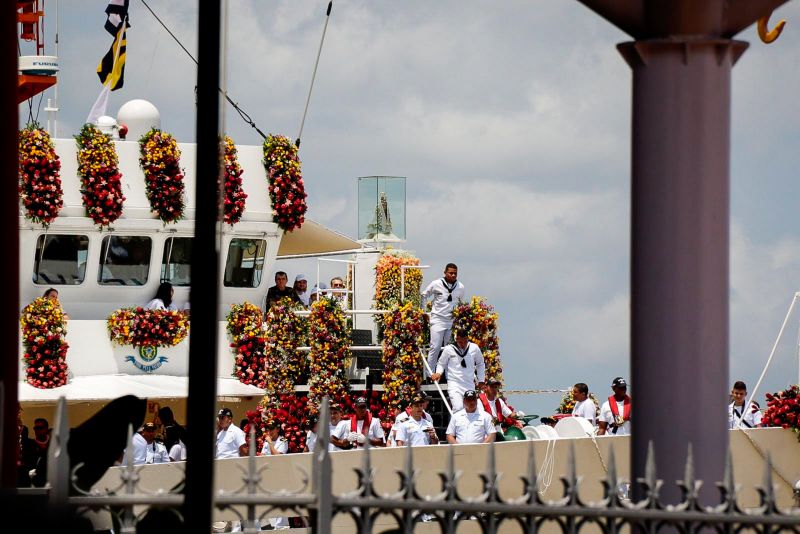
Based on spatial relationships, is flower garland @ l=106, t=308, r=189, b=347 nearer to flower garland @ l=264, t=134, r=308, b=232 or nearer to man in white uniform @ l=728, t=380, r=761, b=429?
flower garland @ l=264, t=134, r=308, b=232

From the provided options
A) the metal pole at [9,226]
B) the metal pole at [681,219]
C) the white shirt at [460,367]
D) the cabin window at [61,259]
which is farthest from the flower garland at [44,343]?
the metal pole at [681,219]

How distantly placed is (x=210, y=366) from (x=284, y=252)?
70.7 ft

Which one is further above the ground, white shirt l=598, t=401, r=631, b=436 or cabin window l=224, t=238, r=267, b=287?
cabin window l=224, t=238, r=267, b=287

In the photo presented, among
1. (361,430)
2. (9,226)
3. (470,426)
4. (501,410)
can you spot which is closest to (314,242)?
(501,410)

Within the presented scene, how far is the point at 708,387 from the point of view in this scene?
634 cm

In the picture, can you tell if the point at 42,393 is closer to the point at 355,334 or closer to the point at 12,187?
the point at 355,334

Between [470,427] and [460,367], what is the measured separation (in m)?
3.17

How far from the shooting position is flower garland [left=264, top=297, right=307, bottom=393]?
64.6ft

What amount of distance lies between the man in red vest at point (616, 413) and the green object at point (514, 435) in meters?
1.12

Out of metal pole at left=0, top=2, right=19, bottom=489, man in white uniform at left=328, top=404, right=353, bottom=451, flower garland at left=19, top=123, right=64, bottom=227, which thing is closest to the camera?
metal pole at left=0, top=2, right=19, bottom=489

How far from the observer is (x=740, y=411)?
63.6 ft

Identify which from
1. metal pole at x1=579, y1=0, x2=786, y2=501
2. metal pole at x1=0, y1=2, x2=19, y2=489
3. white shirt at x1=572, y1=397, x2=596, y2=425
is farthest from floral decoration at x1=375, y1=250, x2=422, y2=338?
metal pole at x1=579, y1=0, x2=786, y2=501

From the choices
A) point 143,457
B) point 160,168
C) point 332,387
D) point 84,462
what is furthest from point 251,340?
point 84,462

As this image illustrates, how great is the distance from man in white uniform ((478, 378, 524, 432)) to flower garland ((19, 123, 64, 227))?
7.00m
